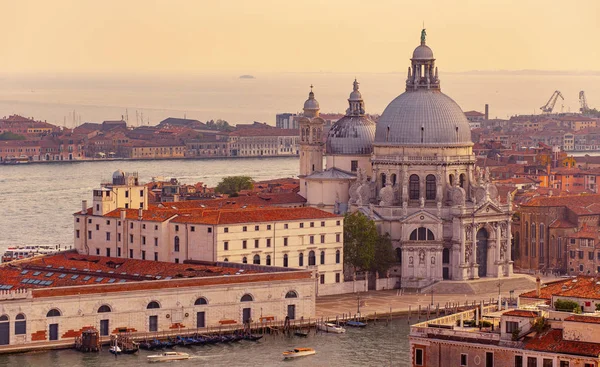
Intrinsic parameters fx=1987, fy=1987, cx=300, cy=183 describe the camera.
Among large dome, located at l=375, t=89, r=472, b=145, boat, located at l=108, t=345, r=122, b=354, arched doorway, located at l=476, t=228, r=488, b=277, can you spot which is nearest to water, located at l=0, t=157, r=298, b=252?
large dome, located at l=375, t=89, r=472, b=145

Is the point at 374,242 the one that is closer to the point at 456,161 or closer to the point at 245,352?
the point at 456,161

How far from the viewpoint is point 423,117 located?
197 ft

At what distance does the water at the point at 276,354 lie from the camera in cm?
4369

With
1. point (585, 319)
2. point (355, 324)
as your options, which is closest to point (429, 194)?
point (355, 324)

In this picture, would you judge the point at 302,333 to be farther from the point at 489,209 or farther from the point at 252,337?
the point at 489,209

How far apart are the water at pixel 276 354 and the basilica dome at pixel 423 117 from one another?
12389mm

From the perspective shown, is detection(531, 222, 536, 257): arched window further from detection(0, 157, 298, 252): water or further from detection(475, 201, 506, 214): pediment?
detection(0, 157, 298, 252): water

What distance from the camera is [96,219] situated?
56312mm

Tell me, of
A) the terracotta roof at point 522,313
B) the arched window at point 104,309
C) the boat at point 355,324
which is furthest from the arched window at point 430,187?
the terracotta roof at point 522,313

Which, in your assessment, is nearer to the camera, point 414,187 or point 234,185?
point 414,187

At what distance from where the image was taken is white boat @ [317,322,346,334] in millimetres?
48719

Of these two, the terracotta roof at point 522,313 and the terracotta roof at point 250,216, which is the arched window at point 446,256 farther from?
the terracotta roof at point 522,313

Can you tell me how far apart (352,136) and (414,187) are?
14.5 feet

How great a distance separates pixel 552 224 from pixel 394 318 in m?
11.6
